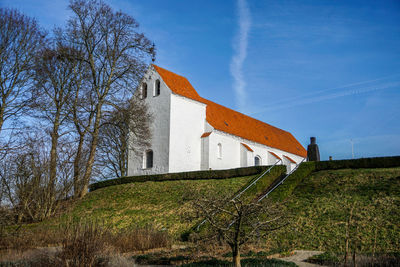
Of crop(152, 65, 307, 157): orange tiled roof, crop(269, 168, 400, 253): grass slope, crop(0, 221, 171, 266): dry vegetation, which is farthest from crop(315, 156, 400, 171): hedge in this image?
crop(152, 65, 307, 157): orange tiled roof

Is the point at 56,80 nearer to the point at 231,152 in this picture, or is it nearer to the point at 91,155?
the point at 91,155

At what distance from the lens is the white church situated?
91.7 feet

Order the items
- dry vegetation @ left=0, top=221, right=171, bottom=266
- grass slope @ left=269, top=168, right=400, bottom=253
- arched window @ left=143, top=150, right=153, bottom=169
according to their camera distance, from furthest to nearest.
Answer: arched window @ left=143, top=150, right=153, bottom=169 < grass slope @ left=269, top=168, right=400, bottom=253 < dry vegetation @ left=0, top=221, right=171, bottom=266

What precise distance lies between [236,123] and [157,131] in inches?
383

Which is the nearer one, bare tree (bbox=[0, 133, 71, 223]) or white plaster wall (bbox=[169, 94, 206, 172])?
bare tree (bbox=[0, 133, 71, 223])

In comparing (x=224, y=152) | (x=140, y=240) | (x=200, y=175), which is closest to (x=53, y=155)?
(x=200, y=175)

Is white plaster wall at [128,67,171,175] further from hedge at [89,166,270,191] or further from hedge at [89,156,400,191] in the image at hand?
hedge at [89,156,400,191]

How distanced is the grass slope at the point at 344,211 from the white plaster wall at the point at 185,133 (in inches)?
464

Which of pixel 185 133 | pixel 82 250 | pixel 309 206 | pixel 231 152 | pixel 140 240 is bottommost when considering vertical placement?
pixel 140 240

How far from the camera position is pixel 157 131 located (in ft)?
94.1

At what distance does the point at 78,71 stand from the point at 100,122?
4033 mm

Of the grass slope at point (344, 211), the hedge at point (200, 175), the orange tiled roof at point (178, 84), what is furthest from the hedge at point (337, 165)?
the orange tiled roof at point (178, 84)

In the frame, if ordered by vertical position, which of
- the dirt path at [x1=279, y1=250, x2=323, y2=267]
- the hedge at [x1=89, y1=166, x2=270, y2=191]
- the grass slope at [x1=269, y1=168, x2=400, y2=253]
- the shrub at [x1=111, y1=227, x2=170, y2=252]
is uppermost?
the hedge at [x1=89, y1=166, x2=270, y2=191]

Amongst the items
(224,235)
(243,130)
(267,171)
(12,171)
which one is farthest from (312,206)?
(243,130)
